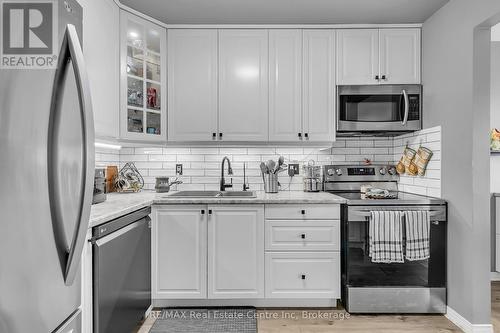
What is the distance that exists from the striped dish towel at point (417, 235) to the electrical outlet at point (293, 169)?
108 cm

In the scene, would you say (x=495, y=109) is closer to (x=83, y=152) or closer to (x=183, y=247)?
(x=183, y=247)

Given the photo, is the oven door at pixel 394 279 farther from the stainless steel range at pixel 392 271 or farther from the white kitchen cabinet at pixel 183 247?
the white kitchen cabinet at pixel 183 247

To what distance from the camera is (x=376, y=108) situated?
110 inches

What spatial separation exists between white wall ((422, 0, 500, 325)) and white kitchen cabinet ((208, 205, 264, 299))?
1.45 meters

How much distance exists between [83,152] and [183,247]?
1605 mm

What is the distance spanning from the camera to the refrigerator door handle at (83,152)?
0.95 metres

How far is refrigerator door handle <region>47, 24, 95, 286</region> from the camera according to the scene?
3.11 ft

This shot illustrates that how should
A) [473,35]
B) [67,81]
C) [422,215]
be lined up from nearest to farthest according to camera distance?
[67,81]
[473,35]
[422,215]

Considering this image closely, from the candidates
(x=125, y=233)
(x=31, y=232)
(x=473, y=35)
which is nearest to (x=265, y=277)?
(x=125, y=233)

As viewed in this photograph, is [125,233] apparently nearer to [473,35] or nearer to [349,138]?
[349,138]

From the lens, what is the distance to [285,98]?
9.37ft

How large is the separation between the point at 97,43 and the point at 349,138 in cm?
233

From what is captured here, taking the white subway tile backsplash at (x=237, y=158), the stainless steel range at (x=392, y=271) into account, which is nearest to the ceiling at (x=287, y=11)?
the white subway tile backsplash at (x=237, y=158)

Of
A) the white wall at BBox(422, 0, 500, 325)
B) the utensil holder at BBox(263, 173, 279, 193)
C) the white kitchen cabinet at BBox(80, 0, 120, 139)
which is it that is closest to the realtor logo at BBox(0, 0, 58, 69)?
the white kitchen cabinet at BBox(80, 0, 120, 139)
